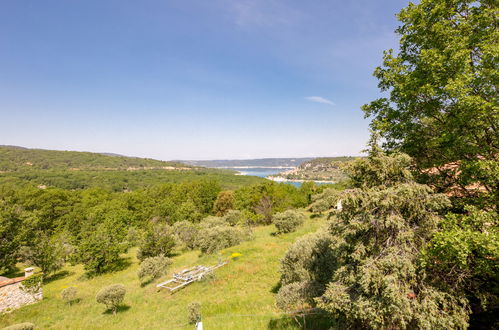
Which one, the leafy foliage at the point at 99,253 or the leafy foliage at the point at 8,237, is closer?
the leafy foliage at the point at 99,253

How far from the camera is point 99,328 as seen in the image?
45.5 feet

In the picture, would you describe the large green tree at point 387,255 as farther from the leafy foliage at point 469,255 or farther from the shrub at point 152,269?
the shrub at point 152,269

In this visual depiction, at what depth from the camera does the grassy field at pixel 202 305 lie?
11.4 metres

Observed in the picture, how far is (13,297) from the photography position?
18672 millimetres

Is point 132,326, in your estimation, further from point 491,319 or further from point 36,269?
point 36,269

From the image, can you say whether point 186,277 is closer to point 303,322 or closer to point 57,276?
point 303,322

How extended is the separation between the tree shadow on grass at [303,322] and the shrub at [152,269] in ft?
55.5

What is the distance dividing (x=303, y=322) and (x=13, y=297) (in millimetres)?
25873

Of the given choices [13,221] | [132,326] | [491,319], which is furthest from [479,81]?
[13,221]

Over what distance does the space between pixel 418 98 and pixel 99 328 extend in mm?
22402

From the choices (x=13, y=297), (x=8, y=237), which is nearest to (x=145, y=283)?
(x=13, y=297)

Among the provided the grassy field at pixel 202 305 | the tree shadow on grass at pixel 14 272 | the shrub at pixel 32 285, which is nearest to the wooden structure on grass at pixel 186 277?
the grassy field at pixel 202 305

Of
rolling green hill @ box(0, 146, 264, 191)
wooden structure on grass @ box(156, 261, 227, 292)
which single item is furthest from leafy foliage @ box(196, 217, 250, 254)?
rolling green hill @ box(0, 146, 264, 191)

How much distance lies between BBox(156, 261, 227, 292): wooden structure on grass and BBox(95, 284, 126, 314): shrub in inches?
124
